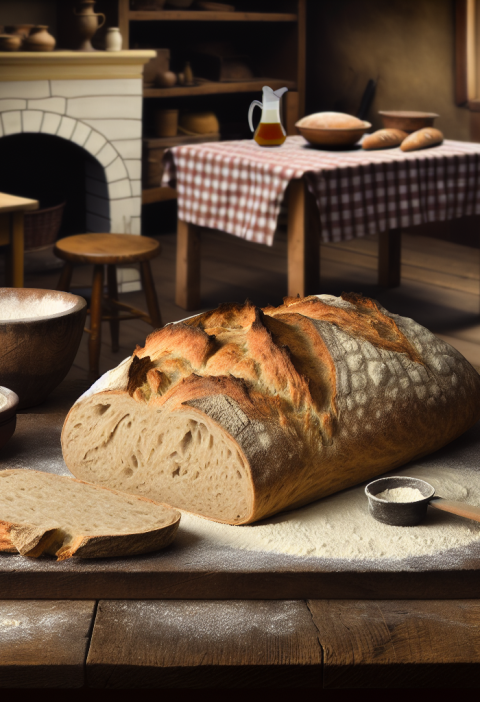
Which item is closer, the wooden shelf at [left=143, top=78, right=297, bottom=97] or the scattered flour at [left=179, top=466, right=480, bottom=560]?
the scattered flour at [left=179, top=466, right=480, bottom=560]

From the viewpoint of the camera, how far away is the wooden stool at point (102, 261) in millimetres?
3199

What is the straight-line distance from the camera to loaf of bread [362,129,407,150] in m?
3.64

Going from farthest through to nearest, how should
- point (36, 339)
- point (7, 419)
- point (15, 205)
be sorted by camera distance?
1. point (15, 205)
2. point (36, 339)
3. point (7, 419)

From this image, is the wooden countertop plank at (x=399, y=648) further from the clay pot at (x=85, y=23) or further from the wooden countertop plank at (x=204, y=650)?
the clay pot at (x=85, y=23)

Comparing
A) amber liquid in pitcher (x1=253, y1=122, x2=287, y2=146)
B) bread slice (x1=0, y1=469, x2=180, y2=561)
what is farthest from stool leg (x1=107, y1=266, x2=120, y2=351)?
bread slice (x1=0, y1=469, x2=180, y2=561)

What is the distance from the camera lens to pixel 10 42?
3984mm

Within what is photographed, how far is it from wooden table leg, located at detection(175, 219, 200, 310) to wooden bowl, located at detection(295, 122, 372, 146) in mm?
688

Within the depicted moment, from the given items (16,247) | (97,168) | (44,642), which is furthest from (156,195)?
(44,642)

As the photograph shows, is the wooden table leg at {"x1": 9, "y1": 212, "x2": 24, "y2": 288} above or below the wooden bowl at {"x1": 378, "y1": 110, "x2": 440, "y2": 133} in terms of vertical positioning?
below

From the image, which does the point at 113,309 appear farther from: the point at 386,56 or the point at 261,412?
the point at 386,56

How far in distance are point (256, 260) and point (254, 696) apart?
171 inches

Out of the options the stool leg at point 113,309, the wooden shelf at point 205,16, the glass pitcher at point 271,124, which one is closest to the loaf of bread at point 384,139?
the glass pitcher at point 271,124

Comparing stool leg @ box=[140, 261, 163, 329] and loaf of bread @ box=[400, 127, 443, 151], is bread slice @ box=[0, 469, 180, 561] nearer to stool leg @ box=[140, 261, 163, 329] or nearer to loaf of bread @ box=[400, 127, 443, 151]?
stool leg @ box=[140, 261, 163, 329]

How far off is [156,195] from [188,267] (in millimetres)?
1370
